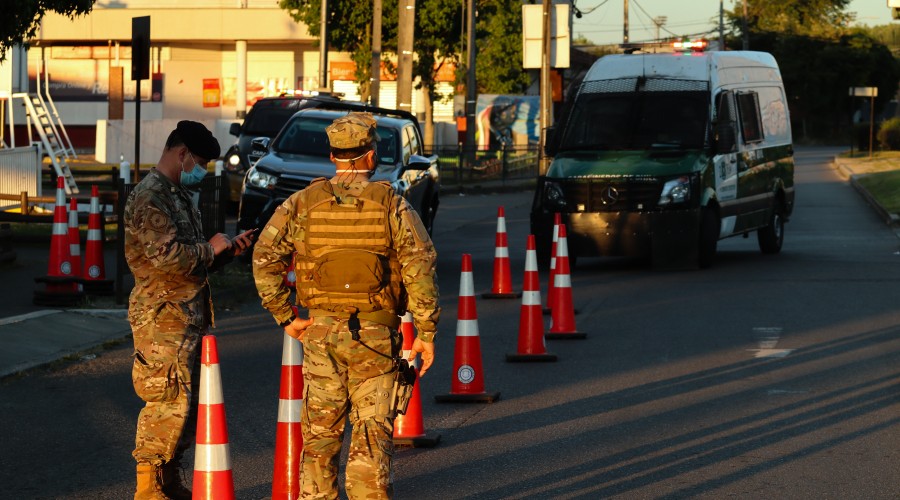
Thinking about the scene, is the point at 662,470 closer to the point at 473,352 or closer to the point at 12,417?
the point at 473,352

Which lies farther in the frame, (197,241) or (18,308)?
(18,308)

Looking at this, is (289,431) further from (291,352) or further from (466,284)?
(466,284)

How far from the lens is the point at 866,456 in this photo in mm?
7961

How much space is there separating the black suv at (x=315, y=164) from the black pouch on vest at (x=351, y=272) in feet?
35.4

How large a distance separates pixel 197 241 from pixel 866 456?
3.72 meters

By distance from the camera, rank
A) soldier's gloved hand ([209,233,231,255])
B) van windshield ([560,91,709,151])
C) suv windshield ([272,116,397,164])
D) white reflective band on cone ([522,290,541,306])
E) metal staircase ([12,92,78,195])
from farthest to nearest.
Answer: metal staircase ([12,92,78,195]), suv windshield ([272,116,397,164]), van windshield ([560,91,709,151]), white reflective band on cone ([522,290,541,306]), soldier's gloved hand ([209,233,231,255])

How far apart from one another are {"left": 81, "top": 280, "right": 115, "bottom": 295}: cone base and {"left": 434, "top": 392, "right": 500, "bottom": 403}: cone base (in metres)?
5.46

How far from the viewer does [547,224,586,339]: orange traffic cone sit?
1228 centimetres

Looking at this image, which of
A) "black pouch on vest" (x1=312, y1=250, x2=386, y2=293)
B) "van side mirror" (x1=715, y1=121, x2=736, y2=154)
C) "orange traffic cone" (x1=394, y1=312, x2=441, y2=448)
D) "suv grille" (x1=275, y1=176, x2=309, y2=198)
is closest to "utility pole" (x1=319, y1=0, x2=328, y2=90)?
"suv grille" (x1=275, y1=176, x2=309, y2=198)

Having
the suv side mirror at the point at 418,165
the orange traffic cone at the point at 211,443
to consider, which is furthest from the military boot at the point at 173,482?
the suv side mirror at the point at 418,165

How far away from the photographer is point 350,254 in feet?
18.3

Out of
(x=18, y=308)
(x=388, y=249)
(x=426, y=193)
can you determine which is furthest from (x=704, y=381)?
(x=426, y=193)

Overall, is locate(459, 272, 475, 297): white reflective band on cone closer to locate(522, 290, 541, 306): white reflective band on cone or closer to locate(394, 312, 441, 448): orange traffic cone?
locate(394, 312, 441, 448): orange traffic cone

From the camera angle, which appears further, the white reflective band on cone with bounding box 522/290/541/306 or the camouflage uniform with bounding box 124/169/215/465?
the white reflective band on cone with bounding box 522/290/541/306
